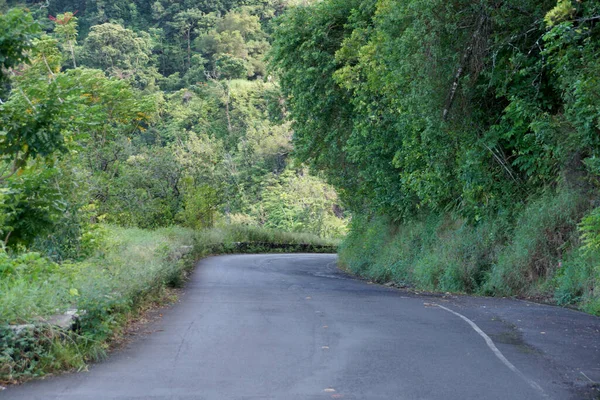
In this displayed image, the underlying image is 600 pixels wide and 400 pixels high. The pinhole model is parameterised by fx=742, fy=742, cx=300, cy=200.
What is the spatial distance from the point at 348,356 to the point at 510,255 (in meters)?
11.9

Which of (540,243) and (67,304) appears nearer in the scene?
(67,304)

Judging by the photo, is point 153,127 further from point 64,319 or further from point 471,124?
point 64,319

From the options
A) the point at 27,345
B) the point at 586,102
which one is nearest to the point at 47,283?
the point at 27,345

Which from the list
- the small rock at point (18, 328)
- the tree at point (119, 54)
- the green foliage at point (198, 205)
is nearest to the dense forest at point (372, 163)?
the small rock at point (18, 328)

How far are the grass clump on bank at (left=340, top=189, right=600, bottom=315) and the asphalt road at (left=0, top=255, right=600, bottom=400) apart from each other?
168 cm

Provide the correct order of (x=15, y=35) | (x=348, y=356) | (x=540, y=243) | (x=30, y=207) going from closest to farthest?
(x=348, y=356), (x=15, y=35), (x=30, y=207), (x=540, y=243)

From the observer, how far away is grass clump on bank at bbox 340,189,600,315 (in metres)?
17.2

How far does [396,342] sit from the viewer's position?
10.9 metres

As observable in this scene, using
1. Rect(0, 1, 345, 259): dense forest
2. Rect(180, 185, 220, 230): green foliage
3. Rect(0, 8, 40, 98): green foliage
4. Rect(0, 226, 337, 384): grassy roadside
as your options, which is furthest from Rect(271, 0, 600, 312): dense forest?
Rect(180, 185, 220, 230): green foliage

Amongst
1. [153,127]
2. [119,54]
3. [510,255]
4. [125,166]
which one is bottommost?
[510,255]

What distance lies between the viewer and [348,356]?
983cm

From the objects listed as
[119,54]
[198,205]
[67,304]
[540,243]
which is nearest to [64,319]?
[67,304]

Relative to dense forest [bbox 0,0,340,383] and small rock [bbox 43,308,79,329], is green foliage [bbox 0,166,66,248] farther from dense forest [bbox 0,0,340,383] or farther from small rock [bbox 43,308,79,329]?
small rock [bbox 43,308,79,329]

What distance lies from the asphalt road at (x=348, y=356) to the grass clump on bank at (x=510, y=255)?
1.68 m
